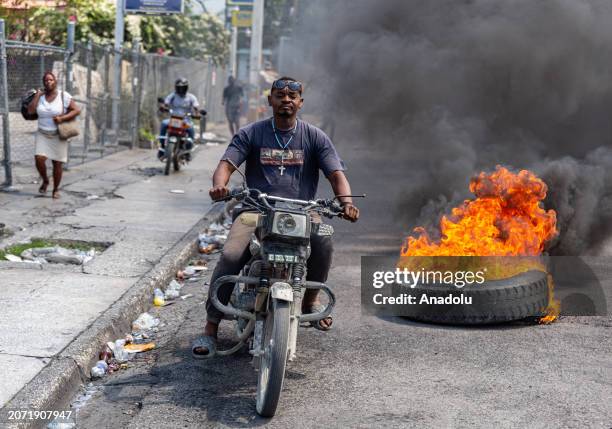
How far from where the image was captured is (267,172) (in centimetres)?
533

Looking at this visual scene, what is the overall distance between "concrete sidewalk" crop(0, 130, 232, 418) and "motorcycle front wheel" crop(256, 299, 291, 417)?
3.64ft

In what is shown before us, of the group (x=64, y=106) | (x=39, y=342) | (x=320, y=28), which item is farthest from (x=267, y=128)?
(x=320, y=28)

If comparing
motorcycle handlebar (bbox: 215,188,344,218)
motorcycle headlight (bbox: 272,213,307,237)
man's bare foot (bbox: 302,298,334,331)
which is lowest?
man's bare foot (bbox: 302,298,334,331)

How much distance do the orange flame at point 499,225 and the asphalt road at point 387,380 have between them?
65 centimetres

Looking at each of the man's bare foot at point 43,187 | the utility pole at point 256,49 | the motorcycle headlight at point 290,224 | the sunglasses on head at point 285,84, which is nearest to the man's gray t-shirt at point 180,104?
the man's bare foot at point 43,187

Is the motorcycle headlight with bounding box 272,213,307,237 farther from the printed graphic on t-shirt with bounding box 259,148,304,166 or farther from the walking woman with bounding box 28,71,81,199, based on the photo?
the walking woman with bounding box 28,71,81,199

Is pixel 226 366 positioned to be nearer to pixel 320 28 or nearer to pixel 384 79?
pixel 384 79

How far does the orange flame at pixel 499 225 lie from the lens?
21.5 feet

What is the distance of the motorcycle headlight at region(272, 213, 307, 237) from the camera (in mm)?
4477

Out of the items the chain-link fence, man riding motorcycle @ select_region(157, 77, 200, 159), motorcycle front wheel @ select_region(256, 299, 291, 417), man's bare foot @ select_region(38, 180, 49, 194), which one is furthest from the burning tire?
man riding motorcycle @ select_region(157, 77, 200, 159)

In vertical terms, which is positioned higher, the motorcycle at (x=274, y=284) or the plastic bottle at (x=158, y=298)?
the motorcycle at (x=274, y=284)

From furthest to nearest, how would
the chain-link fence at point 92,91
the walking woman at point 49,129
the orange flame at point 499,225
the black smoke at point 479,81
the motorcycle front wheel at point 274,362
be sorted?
1. the chain-link fence at point 92,91
2. the walking woman at point 49,129
3. the black smoke at point 479,81
4. the orange flame at point 499,225
5. the motorcycle front wheel at point 274,362

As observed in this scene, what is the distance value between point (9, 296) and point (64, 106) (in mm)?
5822

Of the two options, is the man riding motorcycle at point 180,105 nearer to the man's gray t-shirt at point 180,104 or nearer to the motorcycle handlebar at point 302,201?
the man's gray t-shirt at point 180,104
